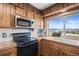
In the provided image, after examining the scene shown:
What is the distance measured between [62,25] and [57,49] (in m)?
0.49

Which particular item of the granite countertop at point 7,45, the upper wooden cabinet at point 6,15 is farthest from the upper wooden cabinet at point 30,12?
the granite countertop at point 7,45

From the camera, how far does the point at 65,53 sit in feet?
4.31

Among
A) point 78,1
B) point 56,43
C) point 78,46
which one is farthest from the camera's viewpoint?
point 56,43

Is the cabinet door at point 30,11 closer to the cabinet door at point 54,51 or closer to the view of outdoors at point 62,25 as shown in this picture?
the view of outdoors at point 62,25

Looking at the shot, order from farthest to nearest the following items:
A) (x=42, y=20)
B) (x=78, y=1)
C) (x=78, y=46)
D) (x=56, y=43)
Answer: (x=56, y=43) → (x=42, y=20) → (x=78, y=46) → (x=78, y=1)

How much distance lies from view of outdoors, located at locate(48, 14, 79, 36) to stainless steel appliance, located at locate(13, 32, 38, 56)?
0.37m

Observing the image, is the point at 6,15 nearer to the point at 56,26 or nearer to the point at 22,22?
the point at 22,22

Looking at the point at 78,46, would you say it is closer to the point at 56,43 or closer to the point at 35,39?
the point at 56,43

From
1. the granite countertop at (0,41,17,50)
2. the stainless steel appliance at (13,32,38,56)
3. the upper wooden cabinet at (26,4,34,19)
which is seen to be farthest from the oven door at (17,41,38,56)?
the upper wooden cabinet at (26,4,34,19)

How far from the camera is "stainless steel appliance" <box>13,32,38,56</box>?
119cm

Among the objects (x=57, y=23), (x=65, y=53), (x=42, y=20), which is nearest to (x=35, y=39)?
(x=42, y=20)

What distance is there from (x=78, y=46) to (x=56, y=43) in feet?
1.34

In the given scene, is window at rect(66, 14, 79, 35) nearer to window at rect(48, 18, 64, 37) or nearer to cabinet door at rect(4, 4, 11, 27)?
window at rect(48, 18, 64, 37)

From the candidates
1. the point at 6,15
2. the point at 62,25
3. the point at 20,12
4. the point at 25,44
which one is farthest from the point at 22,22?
the point at 62,25
